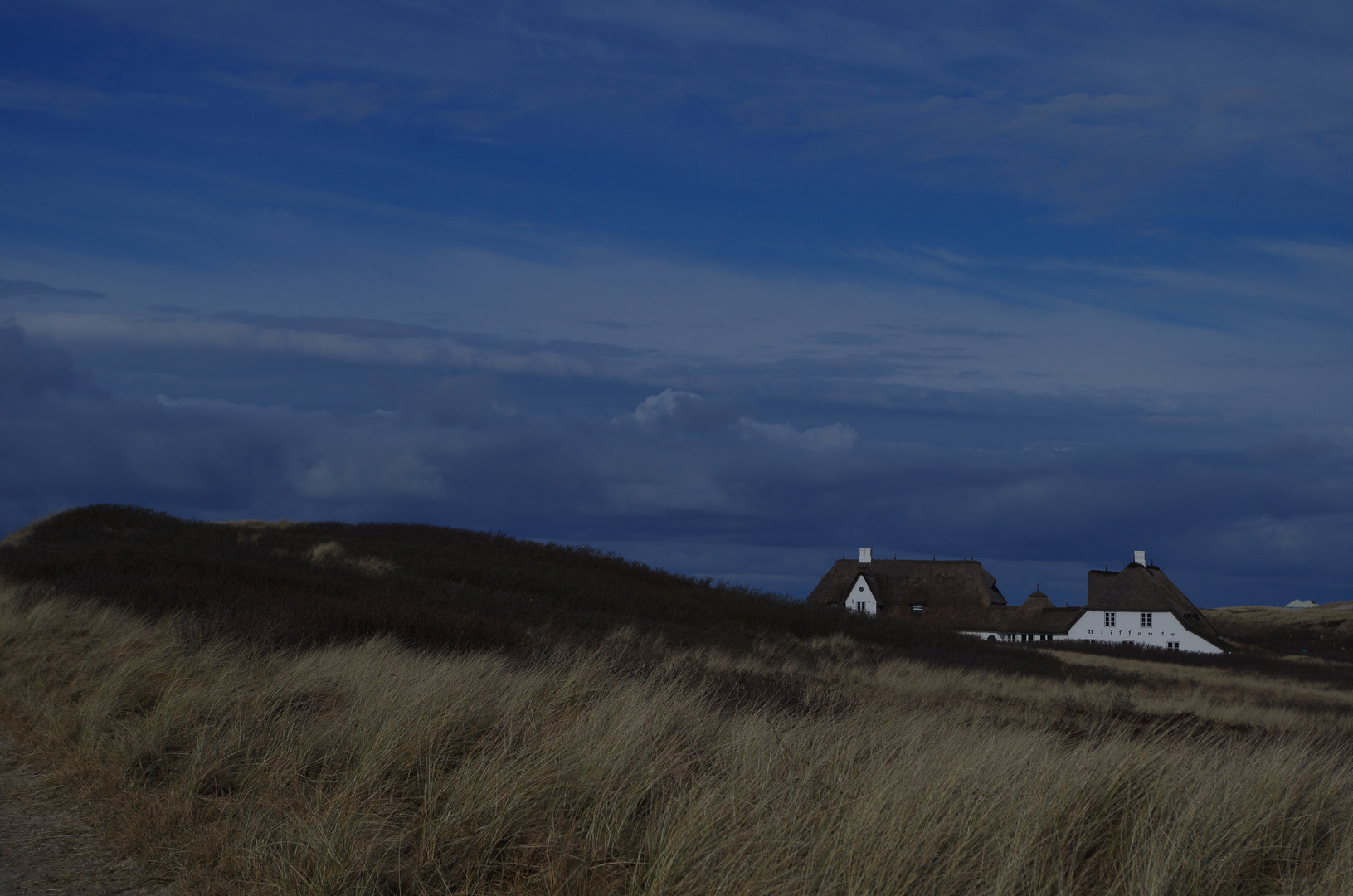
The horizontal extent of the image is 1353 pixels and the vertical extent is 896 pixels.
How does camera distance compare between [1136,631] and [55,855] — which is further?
[1136,631]

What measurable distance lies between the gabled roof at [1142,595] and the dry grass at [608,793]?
186 ft

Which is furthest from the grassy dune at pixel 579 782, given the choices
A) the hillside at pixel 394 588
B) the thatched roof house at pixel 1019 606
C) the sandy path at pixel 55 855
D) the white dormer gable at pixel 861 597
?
the white dormer gable at pixel 861 597

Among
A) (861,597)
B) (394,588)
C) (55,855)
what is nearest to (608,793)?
(55,855)

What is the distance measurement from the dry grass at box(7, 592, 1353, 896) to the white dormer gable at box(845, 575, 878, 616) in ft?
189

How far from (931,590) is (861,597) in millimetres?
4840

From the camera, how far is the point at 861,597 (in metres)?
66.4

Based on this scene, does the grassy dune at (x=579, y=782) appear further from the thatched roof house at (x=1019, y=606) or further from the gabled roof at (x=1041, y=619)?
the gabled roof at (x=1041, y=619)

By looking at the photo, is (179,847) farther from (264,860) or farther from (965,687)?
(965,687)

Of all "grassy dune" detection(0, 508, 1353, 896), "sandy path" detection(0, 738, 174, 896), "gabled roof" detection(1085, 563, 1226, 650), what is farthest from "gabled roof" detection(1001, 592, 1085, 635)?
"sandy path" detection(0, 738, 174, 896)

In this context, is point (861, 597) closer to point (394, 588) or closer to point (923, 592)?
point (923, 592)

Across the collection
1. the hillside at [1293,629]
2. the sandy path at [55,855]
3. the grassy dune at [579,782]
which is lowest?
the hillside at [1293,629]

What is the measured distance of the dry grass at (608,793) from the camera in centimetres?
437

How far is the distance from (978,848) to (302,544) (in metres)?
31.7

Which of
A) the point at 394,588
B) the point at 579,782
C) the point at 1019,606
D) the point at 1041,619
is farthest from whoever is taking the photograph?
the point at 1019,606
